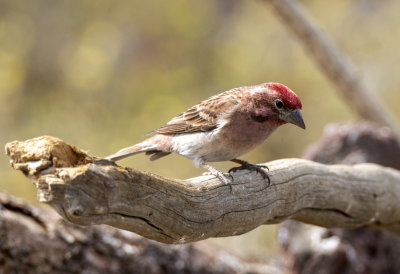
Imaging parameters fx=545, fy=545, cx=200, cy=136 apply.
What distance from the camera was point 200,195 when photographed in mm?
3256

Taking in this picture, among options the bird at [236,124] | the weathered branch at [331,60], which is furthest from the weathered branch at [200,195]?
the weathered branch at [331,60]

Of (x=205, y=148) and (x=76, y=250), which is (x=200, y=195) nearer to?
(x=205, y=148)

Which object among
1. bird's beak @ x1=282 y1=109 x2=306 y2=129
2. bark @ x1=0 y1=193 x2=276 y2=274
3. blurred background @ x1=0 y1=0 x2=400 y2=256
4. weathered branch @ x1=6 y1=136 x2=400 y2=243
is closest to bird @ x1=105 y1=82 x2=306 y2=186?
bird's beak @ x1=282 y1=109 x2=306 y2=129

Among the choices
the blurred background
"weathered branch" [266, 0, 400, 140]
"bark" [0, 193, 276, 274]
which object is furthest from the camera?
the blurred background

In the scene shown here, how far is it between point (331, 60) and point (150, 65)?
A: 4.74 metres

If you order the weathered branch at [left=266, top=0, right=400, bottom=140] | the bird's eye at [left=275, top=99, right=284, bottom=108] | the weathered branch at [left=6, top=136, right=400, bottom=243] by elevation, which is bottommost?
the weathered branch at [left=6, top=136, right=400, bottom=243]

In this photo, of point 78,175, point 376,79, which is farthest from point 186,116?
point 376,79

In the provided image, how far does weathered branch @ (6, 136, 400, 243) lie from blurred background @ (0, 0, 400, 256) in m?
5.16

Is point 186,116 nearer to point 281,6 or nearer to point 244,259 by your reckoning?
point 244,259

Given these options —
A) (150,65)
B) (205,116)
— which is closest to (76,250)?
(205,116)

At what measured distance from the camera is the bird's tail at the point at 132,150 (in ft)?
13.7

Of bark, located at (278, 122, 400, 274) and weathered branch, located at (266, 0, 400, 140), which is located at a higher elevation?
weathered branch, located at (266, 0, 400, 140)

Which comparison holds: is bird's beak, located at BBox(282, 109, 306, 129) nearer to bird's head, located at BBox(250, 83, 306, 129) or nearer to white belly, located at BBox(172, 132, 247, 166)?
bird's head, located at BBox(250, 83, 306, 129)

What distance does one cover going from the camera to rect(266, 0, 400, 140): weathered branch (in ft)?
20.8
